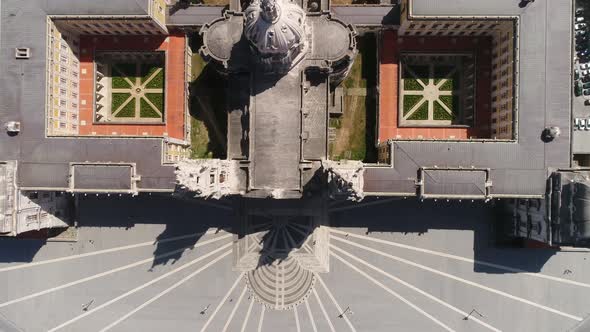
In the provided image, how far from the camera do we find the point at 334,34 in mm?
54562

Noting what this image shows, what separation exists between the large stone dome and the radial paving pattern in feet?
88.5

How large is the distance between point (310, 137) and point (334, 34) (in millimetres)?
14371

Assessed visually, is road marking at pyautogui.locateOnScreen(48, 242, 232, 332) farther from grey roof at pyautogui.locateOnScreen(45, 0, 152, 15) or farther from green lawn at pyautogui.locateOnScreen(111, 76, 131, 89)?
grey roof at pyautogui.locateOnScreen(45, 0, 152, 15)

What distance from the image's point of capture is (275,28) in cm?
4331

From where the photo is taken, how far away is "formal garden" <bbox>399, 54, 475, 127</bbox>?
210 feet

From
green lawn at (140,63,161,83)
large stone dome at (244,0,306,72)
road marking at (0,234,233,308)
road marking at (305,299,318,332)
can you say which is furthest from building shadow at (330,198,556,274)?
green lawn at (140,63,161,83)

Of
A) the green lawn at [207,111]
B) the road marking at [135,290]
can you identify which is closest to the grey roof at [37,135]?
the green lawn at [207,111]

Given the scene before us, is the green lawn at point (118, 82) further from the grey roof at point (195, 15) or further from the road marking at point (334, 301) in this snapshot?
the road marking at point (334, 301)

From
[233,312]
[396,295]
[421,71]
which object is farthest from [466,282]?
[233,312]

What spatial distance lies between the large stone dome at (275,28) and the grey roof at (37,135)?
761 inches

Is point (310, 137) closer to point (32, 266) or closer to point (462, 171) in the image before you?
point (462, 171)

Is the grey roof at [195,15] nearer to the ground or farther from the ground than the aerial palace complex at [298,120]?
farther from the ground

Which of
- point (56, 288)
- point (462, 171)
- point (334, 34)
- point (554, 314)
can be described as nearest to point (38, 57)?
point (56, 288)

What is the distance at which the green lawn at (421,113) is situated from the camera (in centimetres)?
6425
